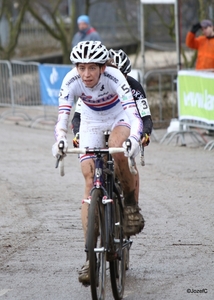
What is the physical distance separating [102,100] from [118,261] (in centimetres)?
125

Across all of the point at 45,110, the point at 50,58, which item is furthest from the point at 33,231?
the point at 50,58

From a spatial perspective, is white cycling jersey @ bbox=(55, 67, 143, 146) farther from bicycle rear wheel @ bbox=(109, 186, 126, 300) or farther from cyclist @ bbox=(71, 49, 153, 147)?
bicycle rear wheel @ bbox=(109, 186, 126, 300)

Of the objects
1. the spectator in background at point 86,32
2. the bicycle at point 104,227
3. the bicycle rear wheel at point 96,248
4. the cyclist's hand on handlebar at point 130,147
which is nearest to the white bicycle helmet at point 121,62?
the bicycle at point 104,227

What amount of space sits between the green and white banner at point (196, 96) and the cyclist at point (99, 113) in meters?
7.15

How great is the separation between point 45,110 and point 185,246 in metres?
10.7

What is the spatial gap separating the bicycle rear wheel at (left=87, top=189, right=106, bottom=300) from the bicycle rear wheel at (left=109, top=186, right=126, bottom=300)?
16 centimetres

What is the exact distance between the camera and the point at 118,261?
634 cm

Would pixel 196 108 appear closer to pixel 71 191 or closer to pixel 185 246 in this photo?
pixel 71 191

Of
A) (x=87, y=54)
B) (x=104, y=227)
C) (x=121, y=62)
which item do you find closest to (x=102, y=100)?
(x=87, y=54)

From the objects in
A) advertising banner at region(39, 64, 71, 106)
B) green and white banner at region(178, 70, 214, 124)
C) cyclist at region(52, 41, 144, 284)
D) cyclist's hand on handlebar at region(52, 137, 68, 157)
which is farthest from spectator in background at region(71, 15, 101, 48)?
cyclist's hand on handlebar at region(52, 137, 68, 157)

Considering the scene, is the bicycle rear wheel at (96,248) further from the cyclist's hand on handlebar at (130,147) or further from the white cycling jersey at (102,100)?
the white cycling jersey at (102,100)

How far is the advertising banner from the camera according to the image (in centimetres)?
1705

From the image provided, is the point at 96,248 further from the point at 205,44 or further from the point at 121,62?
the point at 205,44

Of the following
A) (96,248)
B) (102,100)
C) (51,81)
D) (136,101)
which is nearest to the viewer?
(96,248)
